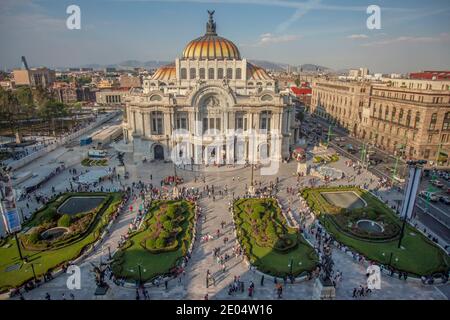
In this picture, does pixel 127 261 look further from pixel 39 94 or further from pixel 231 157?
pixel 39 94

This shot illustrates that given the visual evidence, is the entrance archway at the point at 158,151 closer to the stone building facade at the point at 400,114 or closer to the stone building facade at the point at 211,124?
the stone building facade at the point at 211,124

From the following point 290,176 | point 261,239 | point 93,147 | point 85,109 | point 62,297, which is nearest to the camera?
point 62,297

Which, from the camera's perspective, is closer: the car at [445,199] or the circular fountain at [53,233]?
the circular fountain at [53,233]

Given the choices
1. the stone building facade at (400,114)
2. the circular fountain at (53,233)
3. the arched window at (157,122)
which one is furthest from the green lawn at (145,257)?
the stone building facade at (400,114)

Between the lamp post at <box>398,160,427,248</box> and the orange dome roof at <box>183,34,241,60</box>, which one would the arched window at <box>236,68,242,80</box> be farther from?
the lamp post at <box>398,160,427,248</box>

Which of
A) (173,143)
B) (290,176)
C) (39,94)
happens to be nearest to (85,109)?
(39,94)

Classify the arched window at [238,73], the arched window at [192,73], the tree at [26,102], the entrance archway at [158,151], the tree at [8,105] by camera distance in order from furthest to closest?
the tree at [26,102] → the tree at [8,105] → the arched window at [238,73] → the arched window at [192,73] → the entrance archway at [158,151]

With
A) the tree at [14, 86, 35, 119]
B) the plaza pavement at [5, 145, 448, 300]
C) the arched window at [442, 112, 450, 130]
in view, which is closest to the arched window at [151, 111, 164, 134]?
the plaza pavement at [5, 145, 448, 300]
